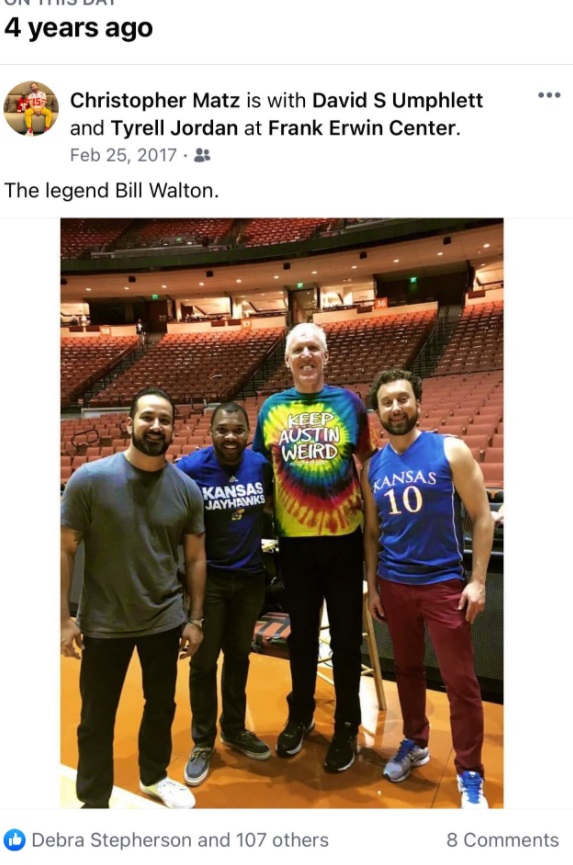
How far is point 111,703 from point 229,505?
0.65 m

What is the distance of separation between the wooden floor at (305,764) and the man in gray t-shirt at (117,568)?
0.51 ft

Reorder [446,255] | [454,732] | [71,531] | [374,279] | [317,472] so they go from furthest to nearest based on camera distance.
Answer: [374,279]
[446,255]
[317,472]
[454,732]
[71,531]

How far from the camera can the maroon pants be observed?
135 centimetres

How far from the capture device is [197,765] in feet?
5.02

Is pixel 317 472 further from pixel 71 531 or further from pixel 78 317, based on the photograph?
pixel 78 317

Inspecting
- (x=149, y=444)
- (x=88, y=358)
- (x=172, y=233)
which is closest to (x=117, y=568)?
(x=149, y=444)

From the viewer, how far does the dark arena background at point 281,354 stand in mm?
1594

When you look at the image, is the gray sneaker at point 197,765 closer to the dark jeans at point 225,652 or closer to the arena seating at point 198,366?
the dark jeans at point 225,652

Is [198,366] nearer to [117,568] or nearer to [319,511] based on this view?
[319,511]

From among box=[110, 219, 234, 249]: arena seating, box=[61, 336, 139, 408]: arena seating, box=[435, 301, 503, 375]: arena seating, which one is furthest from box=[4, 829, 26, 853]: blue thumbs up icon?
box=[110, 219, 234, 249]: arena seating

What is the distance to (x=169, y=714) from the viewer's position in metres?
1.40
